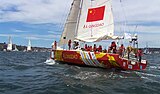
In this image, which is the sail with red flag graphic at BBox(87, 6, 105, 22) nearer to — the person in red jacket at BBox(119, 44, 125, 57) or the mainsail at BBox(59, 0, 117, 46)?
the mainsail at BBox(59, 0, 117, 46)

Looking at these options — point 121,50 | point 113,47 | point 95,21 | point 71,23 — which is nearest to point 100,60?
point 113,47

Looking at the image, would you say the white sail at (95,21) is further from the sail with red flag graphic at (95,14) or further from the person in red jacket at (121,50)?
the person in red jacket at (121,50)

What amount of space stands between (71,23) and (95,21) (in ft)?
12.8

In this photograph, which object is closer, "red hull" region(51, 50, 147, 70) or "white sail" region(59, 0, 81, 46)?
"red hull" region(51, 50, 147, 70)

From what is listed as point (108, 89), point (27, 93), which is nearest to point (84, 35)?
point (108, 89)

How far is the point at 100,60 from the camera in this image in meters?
20.0

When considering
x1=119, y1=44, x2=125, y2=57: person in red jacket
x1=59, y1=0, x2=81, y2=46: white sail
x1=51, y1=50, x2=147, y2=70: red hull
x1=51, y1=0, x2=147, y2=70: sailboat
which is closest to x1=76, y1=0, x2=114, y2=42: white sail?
x1=51, y1=0, x2=147, y2=70: sailboat

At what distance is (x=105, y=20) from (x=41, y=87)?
11.4 m

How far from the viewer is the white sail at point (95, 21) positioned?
72.8ft

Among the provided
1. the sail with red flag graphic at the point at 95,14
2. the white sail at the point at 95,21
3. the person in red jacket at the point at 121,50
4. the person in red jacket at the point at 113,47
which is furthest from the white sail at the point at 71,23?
the person in red jacket at the point at 121,50

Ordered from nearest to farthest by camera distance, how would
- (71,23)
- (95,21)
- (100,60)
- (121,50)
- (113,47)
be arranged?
1. (100,60)
2. (121,50)
3. (113,47)
4. (95,21)
5. (71,23)

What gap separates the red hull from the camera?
19328 mm

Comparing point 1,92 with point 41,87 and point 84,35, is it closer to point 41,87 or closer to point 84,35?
point 41,87

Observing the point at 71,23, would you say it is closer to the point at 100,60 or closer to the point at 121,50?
the point at 121,50
